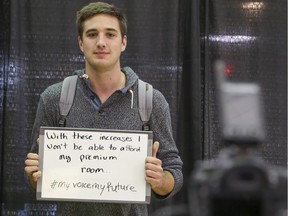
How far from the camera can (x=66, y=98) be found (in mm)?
1620

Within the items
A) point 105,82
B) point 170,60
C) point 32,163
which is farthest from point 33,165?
point 170,60

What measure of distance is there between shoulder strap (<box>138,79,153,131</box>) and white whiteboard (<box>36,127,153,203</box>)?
82mm

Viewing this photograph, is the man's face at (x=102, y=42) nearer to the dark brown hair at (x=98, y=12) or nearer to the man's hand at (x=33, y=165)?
the dark brown hair at (x=98, y=12)

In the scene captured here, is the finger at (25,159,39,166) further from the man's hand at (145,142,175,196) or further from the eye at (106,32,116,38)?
the eye at (106,32,116,38)

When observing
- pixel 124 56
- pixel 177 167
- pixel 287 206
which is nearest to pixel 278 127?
pixel 124 56

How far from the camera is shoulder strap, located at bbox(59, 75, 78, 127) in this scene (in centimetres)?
160

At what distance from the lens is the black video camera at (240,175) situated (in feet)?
1.10

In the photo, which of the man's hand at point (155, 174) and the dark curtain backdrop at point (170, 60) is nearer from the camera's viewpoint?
the man's hand at point (155, 174)

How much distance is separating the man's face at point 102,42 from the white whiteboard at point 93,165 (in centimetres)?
21

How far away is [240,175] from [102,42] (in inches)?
52.0

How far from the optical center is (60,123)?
160 cm

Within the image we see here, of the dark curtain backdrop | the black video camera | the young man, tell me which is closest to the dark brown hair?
the young man

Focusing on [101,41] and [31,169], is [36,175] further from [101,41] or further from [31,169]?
[101,41]

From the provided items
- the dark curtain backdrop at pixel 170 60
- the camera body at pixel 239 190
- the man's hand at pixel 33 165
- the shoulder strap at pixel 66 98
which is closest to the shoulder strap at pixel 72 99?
the shoulder strap at pixel 66 98
